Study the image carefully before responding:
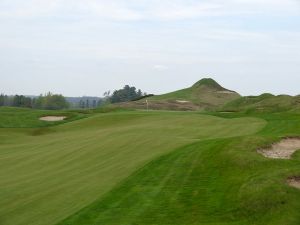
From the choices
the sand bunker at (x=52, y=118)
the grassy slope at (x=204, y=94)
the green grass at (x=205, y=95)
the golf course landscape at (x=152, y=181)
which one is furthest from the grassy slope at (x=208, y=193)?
the grassy slope at (x=204, y=94)

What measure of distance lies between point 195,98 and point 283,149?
83.6 metres

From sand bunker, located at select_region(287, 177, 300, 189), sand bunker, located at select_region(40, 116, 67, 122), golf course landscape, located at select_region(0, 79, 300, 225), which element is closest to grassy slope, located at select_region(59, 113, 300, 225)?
golf course landscape, located at select_region(0, 79, 300, 225)

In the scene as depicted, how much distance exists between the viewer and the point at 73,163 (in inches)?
1115

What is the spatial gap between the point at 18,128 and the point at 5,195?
32639 millimetres

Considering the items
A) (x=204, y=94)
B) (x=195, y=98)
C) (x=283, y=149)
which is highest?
(x=204, y=94)

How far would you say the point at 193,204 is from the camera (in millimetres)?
19141

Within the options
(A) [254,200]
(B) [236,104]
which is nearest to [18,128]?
(A) [254,200]

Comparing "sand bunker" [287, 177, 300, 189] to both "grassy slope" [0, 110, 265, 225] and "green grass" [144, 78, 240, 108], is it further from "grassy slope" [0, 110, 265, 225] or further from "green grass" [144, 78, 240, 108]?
"green grass" [144, 78, 240, 108]

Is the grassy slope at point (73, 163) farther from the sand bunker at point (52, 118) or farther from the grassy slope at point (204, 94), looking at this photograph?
the grassy slope at point (204, 94)

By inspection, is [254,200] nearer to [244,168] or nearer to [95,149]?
[244,168]

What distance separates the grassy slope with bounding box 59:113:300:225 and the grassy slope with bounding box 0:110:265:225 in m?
1.20

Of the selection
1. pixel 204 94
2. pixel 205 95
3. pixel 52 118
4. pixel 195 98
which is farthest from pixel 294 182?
pixel 204 94

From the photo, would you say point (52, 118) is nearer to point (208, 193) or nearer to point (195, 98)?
point (208, 193)

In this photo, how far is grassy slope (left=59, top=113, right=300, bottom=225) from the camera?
17.4 m
